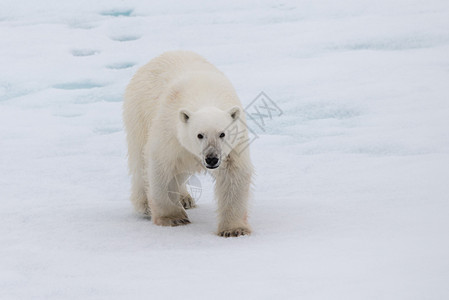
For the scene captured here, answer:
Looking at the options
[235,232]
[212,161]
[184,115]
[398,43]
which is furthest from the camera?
[398,43]

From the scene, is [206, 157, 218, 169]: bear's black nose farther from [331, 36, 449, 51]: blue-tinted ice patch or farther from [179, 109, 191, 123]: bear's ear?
[331, 36, 449, 51]: blue-tinted ice patch

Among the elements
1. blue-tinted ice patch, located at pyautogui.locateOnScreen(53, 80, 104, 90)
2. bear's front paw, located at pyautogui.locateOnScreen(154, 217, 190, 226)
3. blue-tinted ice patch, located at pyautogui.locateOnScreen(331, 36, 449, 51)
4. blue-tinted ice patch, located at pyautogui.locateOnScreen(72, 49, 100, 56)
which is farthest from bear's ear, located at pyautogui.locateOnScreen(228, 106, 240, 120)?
blue-tinted ice patch, located at pyautogui.locateOnScreen(72, 49, 100, 56)

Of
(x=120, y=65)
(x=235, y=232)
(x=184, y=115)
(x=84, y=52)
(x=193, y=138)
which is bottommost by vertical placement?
(x=235, y=232)

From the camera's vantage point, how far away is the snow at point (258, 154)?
3.08m

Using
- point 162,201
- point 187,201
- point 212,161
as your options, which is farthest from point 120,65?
point 212,161

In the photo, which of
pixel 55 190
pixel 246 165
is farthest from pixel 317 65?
pixel 246 165

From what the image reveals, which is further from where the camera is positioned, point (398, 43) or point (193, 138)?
point (398, 43)

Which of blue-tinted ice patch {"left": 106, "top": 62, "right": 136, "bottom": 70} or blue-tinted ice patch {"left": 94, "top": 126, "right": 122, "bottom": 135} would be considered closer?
blue-tinted ice patch {"left": 94, "top": 126, "right": 122, "bottom": 135}

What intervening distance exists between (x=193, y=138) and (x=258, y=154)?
271 centimetres

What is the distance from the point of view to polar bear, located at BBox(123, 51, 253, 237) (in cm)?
383

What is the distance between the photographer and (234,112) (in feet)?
12.8

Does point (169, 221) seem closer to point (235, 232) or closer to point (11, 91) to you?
point (235, 232)

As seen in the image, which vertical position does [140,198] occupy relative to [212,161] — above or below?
below

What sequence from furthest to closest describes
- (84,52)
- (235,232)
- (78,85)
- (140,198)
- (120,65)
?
(84,52)
(120,65)
(78,85)
(140,198)
(235,232)
